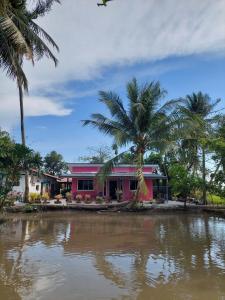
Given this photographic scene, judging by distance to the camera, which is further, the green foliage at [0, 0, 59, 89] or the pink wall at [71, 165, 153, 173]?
the pink wall at [71, 165, 153, 173]

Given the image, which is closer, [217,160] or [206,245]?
[206,245]

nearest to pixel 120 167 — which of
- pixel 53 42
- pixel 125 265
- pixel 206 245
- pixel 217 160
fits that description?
pixel 217 160

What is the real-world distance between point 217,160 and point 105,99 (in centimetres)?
852

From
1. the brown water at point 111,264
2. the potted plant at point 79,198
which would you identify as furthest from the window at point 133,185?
the brown water at point 111,264

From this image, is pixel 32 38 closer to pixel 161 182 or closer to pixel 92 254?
pixel 92 254

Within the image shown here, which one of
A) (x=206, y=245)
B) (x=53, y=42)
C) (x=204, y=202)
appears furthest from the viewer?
(x=204, y=202)

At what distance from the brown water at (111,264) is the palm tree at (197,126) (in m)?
9.39

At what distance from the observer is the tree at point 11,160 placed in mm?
16219

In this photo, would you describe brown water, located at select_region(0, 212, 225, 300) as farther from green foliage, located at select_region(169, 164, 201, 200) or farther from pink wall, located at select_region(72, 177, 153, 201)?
pink wall, located at select_region(72, 177, 153, 201)

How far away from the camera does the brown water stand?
6.42m

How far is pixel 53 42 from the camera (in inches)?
637

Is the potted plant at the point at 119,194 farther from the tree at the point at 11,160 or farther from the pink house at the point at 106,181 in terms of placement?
the tree at the point at 11,160

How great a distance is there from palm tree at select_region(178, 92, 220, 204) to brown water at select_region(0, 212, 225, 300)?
9392 mm

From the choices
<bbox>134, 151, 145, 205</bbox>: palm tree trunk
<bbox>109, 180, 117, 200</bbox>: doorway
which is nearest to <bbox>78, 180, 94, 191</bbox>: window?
<bbox>109, 180, 117, 200</bbox>: doorway
